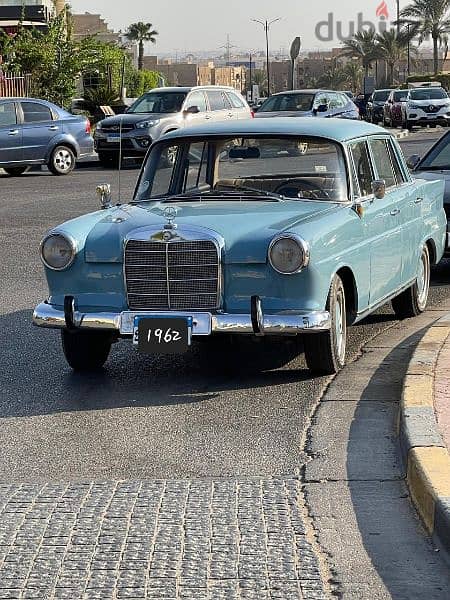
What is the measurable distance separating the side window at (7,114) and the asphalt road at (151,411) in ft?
52.0

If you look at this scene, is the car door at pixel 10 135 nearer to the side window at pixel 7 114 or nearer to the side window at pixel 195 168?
the side window at pixel 7 114

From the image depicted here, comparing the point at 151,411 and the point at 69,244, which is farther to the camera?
the point at 69,244

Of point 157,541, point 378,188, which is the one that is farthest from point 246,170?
point 157,541

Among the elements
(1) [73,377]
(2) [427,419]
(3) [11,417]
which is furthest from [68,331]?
(2) [427,419]

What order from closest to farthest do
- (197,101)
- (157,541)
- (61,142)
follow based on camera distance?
1. (157,541)
2. (61,142)
3. (197,101)

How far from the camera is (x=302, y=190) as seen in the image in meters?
8.58

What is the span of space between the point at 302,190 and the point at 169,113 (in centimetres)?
2022

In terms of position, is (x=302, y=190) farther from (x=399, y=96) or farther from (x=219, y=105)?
(x=399, y=96)

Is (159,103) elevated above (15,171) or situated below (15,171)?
above

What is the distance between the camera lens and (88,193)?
21812 millimetres

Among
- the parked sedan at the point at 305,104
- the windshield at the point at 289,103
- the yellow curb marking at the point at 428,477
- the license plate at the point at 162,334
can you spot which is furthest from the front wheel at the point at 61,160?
the yellow curb marking at the point at 428,477

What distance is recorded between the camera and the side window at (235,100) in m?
28.7

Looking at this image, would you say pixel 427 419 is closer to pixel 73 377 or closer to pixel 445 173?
pixel 73 377

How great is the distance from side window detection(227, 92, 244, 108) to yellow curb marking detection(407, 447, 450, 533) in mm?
23503
